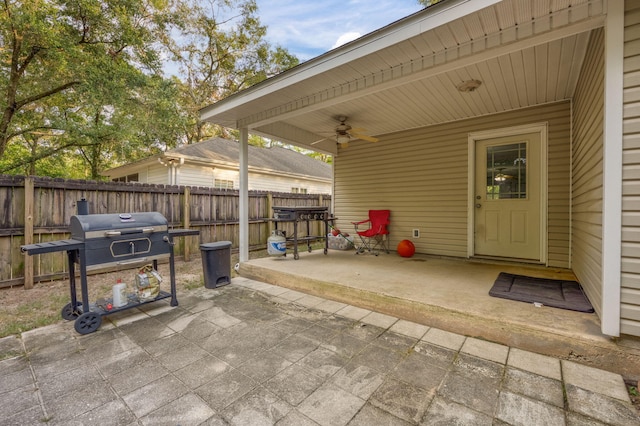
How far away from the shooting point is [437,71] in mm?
2605

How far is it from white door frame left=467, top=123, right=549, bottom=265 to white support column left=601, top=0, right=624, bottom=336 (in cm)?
240

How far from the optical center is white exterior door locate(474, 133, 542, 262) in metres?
4.04

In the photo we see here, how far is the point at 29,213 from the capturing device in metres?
3.68

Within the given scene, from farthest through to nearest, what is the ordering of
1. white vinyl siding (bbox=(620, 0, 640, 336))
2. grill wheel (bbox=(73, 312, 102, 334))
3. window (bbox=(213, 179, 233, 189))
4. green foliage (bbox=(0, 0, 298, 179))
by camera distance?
window (bbox=(213, 179, 233, 189)) → green foliage (bbox=(0, 0, 298, 179)) → grill wheel (bbox=(73, 312, 102, 334)) → white vinyl siding (bbox=(620, 0, 640, 336))

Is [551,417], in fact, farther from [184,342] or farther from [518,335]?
[184,342]

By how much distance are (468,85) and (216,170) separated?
8277 mm

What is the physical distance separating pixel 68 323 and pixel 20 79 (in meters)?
8.45

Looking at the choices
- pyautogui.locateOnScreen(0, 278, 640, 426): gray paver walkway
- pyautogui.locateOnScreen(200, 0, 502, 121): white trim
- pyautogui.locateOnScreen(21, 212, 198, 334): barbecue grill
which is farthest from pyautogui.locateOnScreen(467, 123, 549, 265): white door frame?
pyautogui.locateOnScreen(21, 212, 198, 334): barbecue grill

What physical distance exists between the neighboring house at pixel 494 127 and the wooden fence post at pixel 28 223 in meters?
2.44

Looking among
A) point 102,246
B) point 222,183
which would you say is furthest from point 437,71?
point 222,183

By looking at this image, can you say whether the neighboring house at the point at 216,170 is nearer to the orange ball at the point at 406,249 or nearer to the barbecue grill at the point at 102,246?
the barbecue grill at the point at 102,246

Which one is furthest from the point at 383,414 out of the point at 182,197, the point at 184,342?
the point at 182,197

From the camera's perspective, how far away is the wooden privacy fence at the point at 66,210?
3.64 m

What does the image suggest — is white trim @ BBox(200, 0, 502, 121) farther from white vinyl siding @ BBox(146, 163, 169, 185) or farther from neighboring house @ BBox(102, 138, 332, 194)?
white vinyl siding @ BBox(146, 163, 169, 185)
